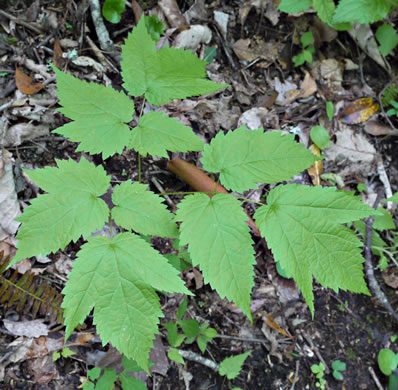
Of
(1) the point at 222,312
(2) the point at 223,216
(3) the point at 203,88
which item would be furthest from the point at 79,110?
→ (1) the point at 222,312

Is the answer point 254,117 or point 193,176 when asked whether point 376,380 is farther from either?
point 254,117

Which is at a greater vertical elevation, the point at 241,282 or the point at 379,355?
the point at 241,282

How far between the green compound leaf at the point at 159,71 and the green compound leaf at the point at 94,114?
138 mm

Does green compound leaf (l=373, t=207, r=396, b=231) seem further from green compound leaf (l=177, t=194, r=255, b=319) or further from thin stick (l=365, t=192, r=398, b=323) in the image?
green compound leaf (l=177, t=194, r=255, b=319)

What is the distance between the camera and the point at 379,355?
9.18ft

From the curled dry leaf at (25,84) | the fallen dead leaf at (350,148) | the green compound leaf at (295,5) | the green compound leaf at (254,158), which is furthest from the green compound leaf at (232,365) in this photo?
the green compound leaf at (295,5)

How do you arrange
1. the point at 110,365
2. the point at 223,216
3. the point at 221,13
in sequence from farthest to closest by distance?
1. the point at 221,13
2. the point at 110,365
3. the point at 223,216

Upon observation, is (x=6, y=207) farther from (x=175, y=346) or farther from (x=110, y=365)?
(x=175, y=346)

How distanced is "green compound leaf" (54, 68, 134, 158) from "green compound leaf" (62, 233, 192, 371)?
1.66 feet

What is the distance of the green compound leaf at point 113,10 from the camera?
106 inches

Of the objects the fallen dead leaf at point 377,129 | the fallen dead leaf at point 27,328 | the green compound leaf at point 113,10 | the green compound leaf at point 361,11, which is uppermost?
the green compound leaf at point 113,10

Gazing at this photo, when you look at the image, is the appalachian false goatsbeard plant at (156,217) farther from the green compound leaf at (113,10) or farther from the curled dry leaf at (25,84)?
the green compound leaf at (113,10)

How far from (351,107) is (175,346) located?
2804 mm

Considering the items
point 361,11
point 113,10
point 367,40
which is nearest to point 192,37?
point 113,10
